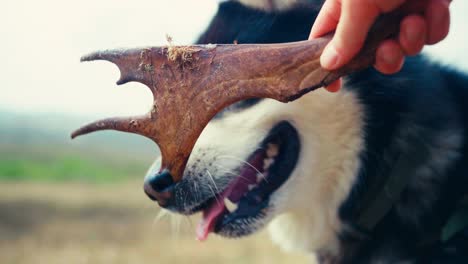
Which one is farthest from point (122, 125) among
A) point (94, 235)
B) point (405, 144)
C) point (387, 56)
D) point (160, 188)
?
point (94, 235)

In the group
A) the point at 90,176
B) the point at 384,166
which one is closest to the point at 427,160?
the point at 384,166

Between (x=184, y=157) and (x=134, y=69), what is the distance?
0.14m

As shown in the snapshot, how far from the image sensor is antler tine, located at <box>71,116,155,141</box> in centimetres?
81

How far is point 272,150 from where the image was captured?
51.4 inches

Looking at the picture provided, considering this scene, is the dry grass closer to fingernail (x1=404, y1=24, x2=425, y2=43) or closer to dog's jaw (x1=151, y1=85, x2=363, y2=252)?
dog's jaw (x1=151, y1=85, x2=363, y2=252)

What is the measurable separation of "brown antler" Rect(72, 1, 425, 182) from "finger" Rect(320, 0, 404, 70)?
0.06 ft

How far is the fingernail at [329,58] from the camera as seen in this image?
66 cm

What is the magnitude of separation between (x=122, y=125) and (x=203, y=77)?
14 centimetres

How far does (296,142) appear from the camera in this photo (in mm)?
1282

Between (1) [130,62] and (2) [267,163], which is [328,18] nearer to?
(1) [130,62]

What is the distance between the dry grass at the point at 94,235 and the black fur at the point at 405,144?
5.74ft

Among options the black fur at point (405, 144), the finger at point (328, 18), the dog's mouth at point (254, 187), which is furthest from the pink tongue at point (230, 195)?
the finger at point (328, 18)

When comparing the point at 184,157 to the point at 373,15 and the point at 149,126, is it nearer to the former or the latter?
the point at 149,126

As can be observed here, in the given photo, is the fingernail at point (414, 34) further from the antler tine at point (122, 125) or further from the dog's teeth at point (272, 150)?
the dog's teeth at point (272, 150)
